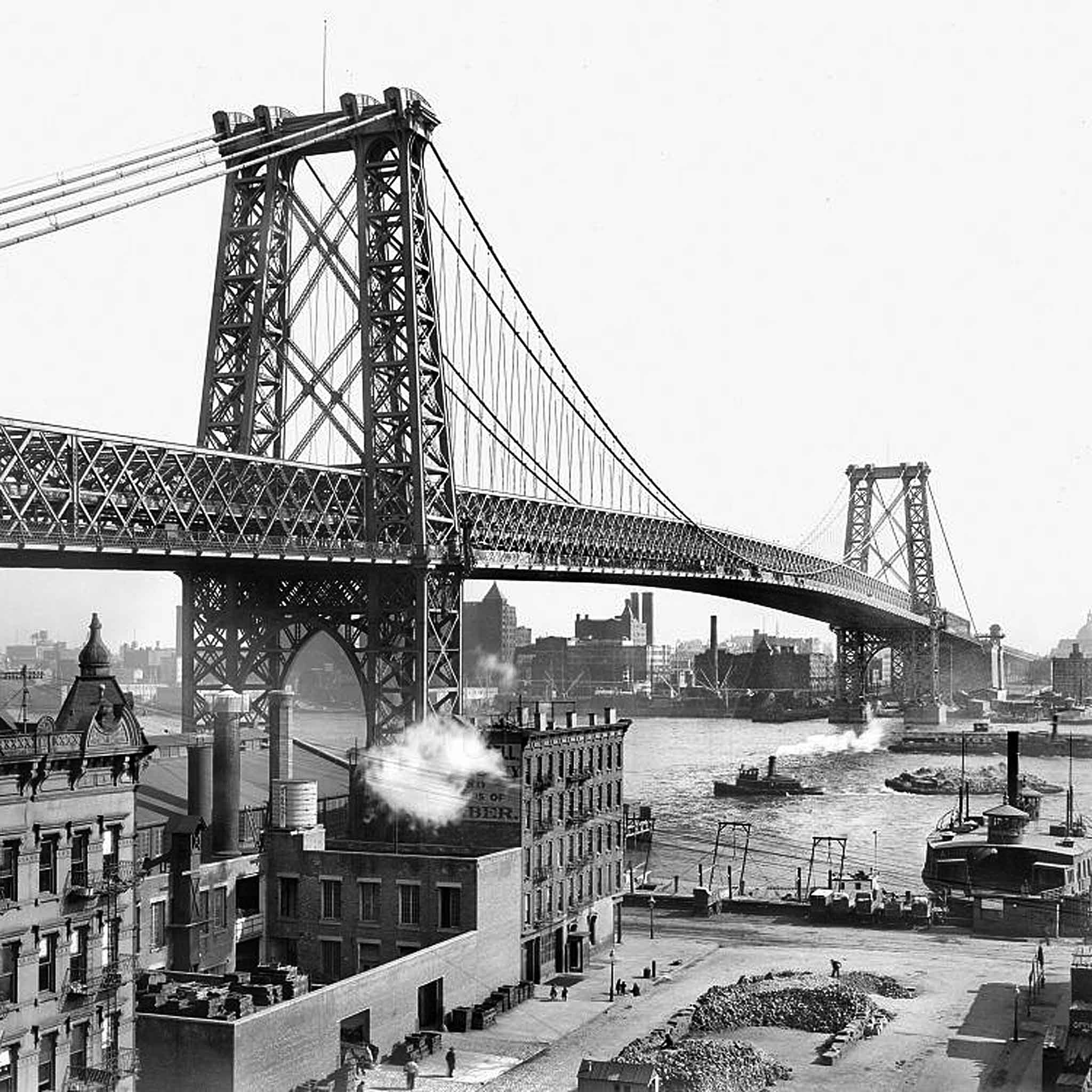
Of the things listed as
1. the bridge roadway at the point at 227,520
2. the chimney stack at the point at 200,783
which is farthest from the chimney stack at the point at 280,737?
the bridge roadway at the point at 227,520

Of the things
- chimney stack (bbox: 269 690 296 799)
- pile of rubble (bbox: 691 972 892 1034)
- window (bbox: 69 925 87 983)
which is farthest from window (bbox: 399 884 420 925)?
window (bbox: 69 925 87 983)

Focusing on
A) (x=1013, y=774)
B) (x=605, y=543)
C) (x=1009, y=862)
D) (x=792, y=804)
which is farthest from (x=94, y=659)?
(x=792, y=804)

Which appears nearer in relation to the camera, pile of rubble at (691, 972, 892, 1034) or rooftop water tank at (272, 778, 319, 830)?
pile of rubble at (691, 972, 892, 1034)

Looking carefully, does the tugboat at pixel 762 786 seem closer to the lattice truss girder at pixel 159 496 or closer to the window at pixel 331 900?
the lattice truss girder at pixel 159 496

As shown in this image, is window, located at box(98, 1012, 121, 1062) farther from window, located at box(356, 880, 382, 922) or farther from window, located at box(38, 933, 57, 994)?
window, located at box(356, 880, 382, 922)

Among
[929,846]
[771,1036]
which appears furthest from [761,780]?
[771,1036]

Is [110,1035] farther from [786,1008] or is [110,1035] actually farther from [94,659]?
[786,1008]

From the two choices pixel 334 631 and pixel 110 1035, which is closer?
pixel 110 1035
